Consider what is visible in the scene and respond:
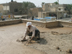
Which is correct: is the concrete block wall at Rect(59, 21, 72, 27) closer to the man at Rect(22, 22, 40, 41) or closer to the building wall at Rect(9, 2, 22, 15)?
the man at Rect(22, 22, 40, 41)

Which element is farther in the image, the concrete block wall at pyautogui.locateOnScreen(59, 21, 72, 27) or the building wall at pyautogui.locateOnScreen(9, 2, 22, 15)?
the building wall at pyautogui.locateOnScreen(9, 2, 22, 15)

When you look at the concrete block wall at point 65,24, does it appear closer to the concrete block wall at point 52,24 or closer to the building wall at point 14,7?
the concrete block wall at point 52,24

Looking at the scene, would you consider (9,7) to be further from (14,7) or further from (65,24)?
(65,24)

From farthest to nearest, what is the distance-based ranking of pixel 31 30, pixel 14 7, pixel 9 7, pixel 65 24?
pixel 14 7 → pixel 9 7 → pixel 65 24 → pixel 31 30

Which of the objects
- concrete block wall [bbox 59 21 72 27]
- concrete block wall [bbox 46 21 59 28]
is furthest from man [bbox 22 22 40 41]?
concrete block wall [bbox 59 21 72 27]

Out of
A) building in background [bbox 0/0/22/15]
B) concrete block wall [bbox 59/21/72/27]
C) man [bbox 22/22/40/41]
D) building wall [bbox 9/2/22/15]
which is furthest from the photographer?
building wall [bbox 9/2/22/15]

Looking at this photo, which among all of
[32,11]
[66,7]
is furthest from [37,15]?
[66,7]

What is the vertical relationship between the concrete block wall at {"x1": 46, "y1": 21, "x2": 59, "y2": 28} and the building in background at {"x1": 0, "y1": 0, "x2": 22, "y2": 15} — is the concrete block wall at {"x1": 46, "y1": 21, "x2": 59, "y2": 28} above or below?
below

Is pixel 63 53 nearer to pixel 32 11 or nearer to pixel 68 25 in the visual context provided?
pixel 68 25

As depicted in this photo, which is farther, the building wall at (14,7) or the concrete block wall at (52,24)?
the building wall at (14,7)

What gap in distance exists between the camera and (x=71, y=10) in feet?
124

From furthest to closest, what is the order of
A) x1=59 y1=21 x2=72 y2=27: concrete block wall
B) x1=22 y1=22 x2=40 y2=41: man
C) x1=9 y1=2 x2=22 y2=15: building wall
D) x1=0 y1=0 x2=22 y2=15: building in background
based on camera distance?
x1=9 y1=2 x2=22 y2=15: building wall → x1=0 y1=0 x2=22 y2=15: building in background → x1=59 y1=21 x2=72 y2=27: concrete block wall → x1=22 y1=22 x2=40 y2=41: man

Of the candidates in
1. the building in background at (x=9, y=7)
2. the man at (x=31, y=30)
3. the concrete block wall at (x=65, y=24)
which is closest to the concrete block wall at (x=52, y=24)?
the concrete block wall at (x=65, y=24)

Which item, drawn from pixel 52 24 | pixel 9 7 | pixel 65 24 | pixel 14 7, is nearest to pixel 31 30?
pixel 52 24
